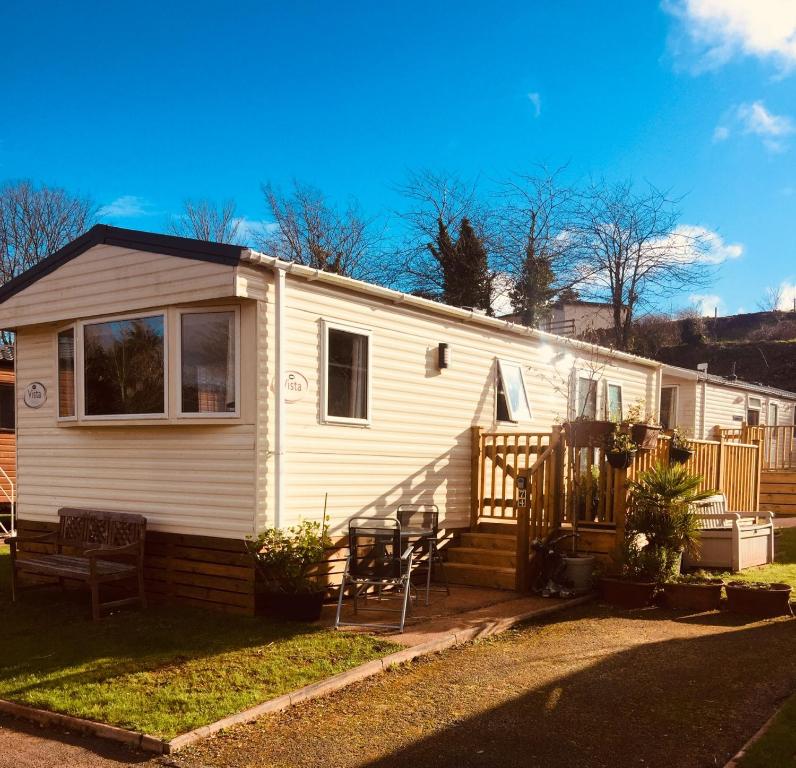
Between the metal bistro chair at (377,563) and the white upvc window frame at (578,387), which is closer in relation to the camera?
the metal bistro chair at (377,563)

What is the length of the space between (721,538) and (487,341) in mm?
3842

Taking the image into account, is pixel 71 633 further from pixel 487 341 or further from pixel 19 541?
pixel 487 341

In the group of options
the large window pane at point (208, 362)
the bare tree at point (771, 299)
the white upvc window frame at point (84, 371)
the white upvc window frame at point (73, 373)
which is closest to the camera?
the large window pane at point (208, 362)

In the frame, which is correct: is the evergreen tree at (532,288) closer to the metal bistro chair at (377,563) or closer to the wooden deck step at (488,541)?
the wooden deck step at (488,541)

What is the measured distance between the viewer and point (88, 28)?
13727mm

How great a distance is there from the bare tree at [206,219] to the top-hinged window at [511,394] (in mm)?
20679

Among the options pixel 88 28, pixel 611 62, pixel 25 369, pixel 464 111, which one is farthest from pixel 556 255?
pixel 25 369

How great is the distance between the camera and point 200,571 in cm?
725

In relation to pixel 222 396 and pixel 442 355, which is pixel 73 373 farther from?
pixel 442 355

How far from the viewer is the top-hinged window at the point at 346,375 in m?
7.66

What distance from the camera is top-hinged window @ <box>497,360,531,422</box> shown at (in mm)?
10062

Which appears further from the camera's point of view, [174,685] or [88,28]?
[88,28]

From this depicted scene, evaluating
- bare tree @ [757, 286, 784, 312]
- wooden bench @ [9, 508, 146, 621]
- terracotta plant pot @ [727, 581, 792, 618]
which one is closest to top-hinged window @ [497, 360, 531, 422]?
terracotta plant pot @ [727, 581, 792, 618]

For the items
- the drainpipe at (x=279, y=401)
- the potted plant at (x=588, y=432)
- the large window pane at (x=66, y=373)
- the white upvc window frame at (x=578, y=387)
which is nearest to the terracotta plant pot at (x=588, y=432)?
the potted plant at (x=588, y=432)
